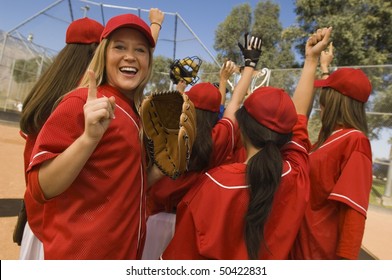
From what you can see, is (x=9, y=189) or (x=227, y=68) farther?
(x=9, y=189)

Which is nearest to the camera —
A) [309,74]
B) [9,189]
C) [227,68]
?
[309,74]

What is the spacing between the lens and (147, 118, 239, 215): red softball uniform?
1.81m

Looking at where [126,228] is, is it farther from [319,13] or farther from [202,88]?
[319,13]

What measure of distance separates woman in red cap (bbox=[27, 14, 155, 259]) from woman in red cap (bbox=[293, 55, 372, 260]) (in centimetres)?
87

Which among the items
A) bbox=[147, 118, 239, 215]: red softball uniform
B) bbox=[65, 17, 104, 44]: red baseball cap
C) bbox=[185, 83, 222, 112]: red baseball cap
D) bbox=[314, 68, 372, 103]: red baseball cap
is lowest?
bbox=[147, 118, 239, 215]: red softball uniform

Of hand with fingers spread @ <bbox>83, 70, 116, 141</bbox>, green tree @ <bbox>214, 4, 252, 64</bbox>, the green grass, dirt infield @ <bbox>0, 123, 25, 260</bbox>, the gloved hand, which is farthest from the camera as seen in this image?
green tree @ <bbox>214, 4, 252, 64</bbox>

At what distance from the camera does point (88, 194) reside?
1.16 metres

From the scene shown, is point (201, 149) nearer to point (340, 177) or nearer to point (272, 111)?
point (272, 111)

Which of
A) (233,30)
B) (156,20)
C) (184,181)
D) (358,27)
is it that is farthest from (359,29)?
(233,30)

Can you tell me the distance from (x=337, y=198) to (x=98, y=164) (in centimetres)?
107

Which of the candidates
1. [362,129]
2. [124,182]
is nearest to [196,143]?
[124,182]

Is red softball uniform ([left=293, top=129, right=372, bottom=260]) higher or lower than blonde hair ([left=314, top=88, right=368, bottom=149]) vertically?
lower

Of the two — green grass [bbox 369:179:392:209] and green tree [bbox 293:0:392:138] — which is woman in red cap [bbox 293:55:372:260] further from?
green tree [bbox 293:0:392:138]

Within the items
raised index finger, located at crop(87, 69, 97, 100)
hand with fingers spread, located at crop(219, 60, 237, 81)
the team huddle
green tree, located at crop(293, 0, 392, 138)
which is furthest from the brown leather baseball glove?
green tree, located at crop(293, 0, 392, 138)
